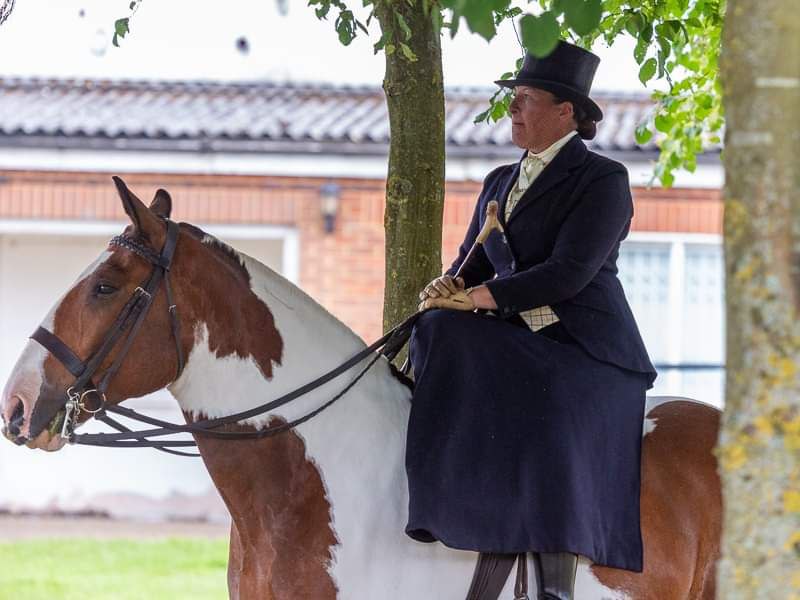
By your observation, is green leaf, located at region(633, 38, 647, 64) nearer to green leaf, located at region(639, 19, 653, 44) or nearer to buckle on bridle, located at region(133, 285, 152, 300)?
green leaf, located at region(639, 19, 653, 44)

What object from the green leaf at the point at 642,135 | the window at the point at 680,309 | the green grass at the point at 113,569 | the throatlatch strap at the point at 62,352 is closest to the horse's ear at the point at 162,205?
the throatlatch strap at the point at 62,352

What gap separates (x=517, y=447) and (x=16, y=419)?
1450 millimetres

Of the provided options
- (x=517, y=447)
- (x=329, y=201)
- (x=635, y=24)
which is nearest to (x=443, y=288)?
(x=517, y=447)

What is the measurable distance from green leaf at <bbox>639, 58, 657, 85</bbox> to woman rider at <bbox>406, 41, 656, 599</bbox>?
65.5 inches

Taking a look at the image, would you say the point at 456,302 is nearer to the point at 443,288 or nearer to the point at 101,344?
the point at 443,288

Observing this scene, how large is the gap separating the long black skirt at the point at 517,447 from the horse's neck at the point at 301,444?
0.13 meters

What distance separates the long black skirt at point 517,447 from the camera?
3.84m

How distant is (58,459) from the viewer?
13586mm

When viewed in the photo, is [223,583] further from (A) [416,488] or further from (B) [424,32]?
(A) [416,488]

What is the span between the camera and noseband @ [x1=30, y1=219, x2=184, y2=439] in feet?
12.3

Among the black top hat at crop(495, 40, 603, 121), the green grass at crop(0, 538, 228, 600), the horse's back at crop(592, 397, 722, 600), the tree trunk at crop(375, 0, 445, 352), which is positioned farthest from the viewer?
the green grass at crop(0, 538, 228, 600)

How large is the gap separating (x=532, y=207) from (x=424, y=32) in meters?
1.53

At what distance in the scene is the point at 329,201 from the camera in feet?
40.8

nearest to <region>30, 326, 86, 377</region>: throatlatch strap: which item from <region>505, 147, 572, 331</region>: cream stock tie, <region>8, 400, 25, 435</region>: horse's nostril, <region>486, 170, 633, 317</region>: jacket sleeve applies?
<region>8, 400, 25, 435</region>: horse's nostril
